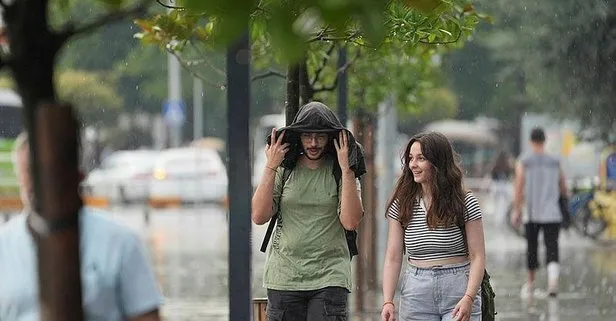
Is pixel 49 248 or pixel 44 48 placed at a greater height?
pixel 44 48

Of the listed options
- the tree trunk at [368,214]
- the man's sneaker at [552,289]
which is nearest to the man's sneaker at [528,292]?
the man's sneaker at [552,289]

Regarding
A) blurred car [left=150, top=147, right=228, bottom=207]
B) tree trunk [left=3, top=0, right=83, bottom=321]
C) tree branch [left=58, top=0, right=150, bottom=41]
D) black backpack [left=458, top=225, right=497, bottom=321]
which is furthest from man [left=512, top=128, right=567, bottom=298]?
blurred car [left=150, top=147, right=228, bottom=207]

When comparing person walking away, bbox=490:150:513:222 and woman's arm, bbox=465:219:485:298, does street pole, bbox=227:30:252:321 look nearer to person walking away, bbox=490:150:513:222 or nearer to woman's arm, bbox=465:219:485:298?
woman's arm, bbox=465:219:485:298

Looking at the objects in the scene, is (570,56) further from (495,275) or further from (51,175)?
(51,175)

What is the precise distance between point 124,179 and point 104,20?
1781 inches

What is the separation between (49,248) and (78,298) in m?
0.13

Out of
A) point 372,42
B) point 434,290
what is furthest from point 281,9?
point 434,290

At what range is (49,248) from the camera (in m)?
3.51

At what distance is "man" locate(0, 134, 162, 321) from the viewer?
434 centimetres

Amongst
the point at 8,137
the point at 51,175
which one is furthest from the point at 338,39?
the point at 8,137

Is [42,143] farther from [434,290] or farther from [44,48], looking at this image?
[434,290]

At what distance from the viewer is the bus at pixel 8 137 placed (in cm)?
3919

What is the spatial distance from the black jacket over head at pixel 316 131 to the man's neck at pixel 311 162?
0.09 ft

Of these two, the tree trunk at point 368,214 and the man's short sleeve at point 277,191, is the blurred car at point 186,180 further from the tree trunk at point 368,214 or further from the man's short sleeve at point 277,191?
the man's short sleeve at point 277,191
